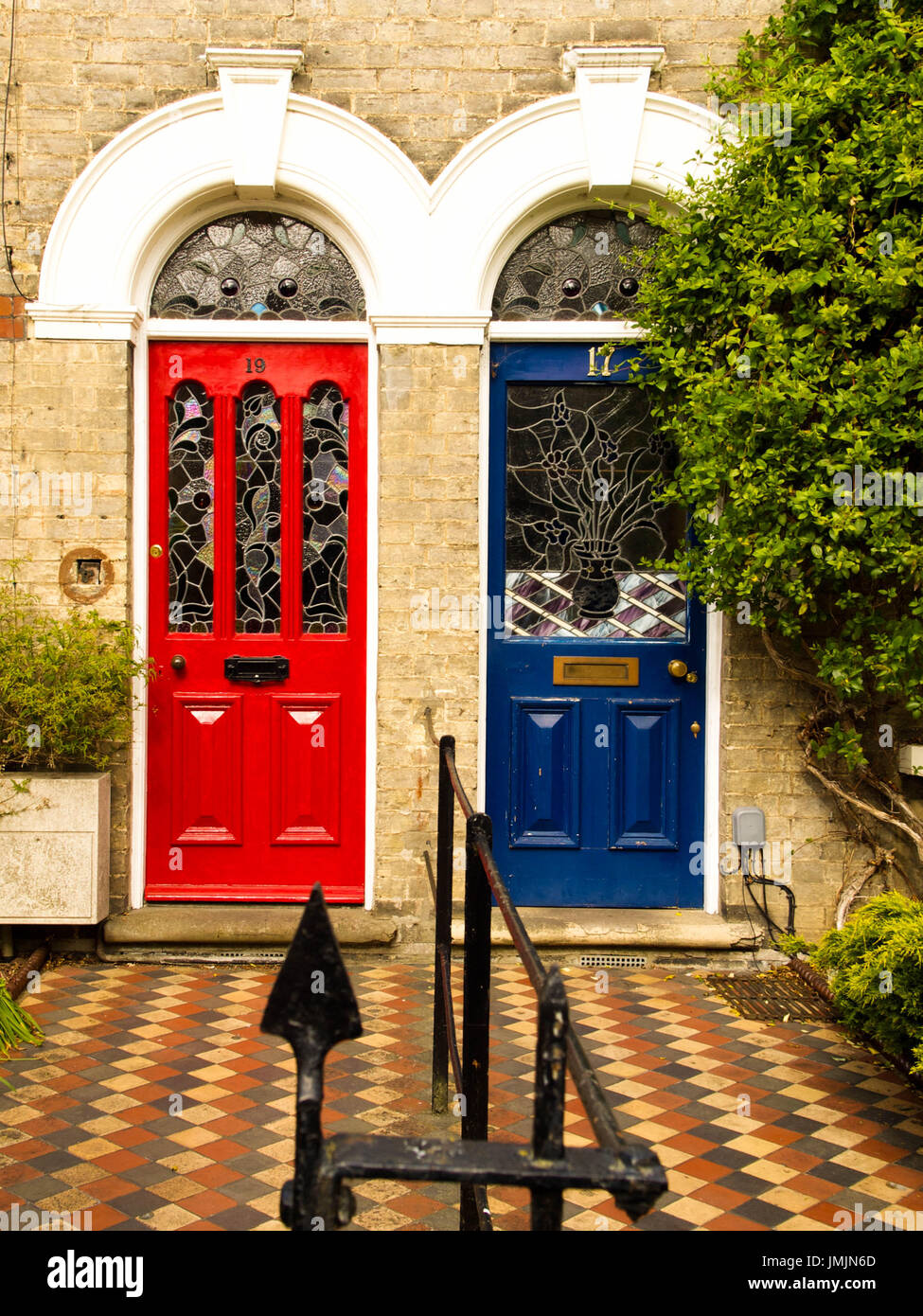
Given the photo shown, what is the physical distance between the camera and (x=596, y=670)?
5480 millimetres

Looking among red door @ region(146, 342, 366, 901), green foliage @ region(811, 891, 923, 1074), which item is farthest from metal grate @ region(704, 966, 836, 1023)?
red door @ region(146, 342, 366, 901)

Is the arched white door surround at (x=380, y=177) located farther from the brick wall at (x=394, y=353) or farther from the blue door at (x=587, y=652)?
the blue door at (x=587, y=652)

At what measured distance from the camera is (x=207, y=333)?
544 cm

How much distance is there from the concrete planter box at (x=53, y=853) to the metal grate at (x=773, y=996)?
110 inches

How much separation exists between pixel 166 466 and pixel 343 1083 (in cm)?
300

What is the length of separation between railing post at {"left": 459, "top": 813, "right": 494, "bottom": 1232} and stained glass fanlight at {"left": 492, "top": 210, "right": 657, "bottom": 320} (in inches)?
137

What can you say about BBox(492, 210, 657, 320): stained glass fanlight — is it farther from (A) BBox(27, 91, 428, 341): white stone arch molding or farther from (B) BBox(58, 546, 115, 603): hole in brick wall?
(B) BBox(58, 546, 115, 603): hole in brick wall

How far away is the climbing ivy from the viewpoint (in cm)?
454

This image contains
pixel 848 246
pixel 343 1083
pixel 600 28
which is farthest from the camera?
pixel 600 28

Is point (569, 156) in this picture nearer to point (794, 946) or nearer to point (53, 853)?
point (794, 946)

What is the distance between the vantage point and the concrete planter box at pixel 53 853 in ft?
16.5
